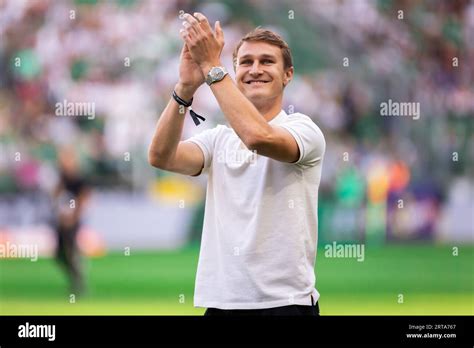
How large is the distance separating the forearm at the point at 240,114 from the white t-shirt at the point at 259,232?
0.60 ft

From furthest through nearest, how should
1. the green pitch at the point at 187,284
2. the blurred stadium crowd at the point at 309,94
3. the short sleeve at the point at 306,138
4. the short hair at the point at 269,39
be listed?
the blurred stadium crowd at the point at 309,94 < the green pitch at the point at 187,284 < the short hair at the point at 269,39 < the short sleeve at the point at 306,138

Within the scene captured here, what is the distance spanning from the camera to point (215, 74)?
343 cm

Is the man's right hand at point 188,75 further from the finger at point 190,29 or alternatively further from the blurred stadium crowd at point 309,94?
the blurred stadium crowd at point 309,94

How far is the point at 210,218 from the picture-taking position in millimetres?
3572

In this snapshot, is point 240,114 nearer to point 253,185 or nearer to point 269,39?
point 253,185

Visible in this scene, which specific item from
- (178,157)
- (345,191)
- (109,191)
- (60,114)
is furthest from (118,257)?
(178,157)

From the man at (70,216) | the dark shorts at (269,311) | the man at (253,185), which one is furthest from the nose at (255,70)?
the man at (70,216)

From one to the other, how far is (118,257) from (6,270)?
1343 mm

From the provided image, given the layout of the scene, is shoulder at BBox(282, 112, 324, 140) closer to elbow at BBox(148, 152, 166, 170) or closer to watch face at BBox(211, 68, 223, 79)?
watch face at BBox(211, 68, 223, 79)

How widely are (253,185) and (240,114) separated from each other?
0.29 metres

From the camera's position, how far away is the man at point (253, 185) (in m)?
3.45

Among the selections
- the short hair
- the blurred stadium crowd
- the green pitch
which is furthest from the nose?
the blurred stadium crowd

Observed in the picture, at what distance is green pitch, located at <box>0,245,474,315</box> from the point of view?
32.4 feet

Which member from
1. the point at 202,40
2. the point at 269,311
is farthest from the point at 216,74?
the point at 269,311
